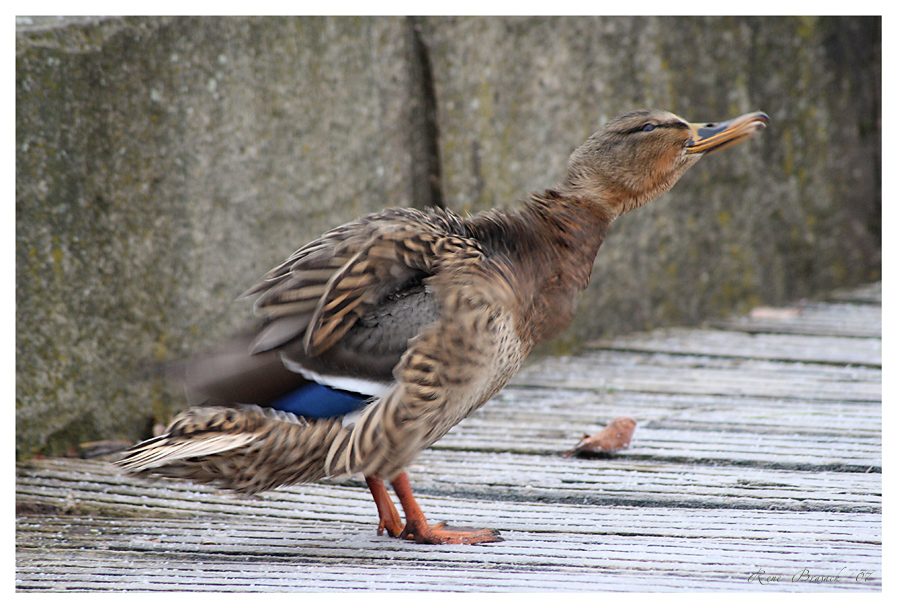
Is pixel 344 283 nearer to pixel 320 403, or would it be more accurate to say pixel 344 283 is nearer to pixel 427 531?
pixel 320 403

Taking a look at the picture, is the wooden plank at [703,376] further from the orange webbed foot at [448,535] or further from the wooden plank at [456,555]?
the orange webbed foot at [448,535]

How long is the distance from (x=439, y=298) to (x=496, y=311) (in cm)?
19

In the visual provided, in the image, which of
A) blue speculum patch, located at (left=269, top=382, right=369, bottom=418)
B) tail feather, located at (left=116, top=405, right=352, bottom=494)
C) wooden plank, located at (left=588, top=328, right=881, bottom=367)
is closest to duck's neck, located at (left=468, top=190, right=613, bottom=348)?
blue speculum patch, located at (left=269, top=382, right=369, bottom=418)

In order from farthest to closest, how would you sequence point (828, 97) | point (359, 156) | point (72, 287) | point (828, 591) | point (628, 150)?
1. point (828, 97)
2. point (359, 156)
3. point (72, 287)
4. point (628, 150)
5. point (828, 591)

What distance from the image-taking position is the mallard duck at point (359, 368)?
2877 mm

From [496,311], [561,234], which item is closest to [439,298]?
[496,311]

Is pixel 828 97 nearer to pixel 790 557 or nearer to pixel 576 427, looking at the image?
pixel 576 427

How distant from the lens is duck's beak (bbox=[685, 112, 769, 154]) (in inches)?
140

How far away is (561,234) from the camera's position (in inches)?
135

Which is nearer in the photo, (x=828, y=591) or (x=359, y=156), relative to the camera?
(x=828, y=591)

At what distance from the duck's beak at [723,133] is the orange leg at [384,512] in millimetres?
1710

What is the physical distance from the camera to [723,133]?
3596 millimetres

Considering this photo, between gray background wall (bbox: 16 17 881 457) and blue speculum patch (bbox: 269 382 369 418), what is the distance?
54.8 inches

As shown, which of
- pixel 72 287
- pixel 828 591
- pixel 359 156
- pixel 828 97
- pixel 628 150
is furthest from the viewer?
pixel 828 97
